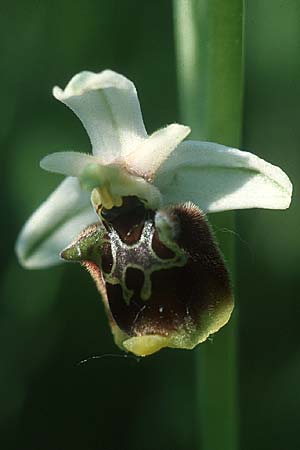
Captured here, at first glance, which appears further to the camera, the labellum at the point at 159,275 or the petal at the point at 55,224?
the petal at the point at 55,224

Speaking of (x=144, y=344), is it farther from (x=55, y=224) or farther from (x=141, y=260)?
(x=55, y=224)

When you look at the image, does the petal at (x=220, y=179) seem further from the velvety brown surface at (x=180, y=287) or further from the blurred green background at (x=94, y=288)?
the blurred green background at (x=94, y=288)

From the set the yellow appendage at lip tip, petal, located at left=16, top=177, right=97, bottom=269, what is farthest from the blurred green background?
the yellow appendage at lip tip

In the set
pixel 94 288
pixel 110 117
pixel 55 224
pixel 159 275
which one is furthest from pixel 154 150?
pixel 94 288

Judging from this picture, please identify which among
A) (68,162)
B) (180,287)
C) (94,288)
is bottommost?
(180,287)

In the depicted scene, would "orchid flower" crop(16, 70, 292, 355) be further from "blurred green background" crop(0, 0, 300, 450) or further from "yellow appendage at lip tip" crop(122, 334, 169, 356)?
"blurred green background" crop(0, 0, 300, 450)

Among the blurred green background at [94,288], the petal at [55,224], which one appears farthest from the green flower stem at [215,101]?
the blurred green background at [94,288]
